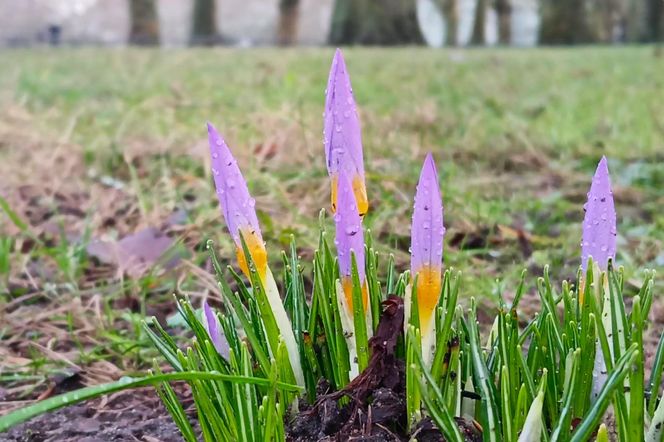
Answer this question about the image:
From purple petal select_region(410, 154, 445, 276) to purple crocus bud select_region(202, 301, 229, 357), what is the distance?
1.13 ft

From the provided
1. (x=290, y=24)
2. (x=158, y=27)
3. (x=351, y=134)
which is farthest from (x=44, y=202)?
(x=290, y=24)

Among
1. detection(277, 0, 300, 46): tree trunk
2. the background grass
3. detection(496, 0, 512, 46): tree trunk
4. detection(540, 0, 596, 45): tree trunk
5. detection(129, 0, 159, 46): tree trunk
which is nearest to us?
the background grass

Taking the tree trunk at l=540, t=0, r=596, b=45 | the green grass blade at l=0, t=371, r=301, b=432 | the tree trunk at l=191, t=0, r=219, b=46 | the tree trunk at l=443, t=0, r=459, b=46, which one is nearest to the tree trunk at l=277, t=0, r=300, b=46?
the tree trunk at l=191, t=0, r=219, b=46

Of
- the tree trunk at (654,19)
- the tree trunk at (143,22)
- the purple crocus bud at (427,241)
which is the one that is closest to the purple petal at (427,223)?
the purple crocus bud at (427,241)

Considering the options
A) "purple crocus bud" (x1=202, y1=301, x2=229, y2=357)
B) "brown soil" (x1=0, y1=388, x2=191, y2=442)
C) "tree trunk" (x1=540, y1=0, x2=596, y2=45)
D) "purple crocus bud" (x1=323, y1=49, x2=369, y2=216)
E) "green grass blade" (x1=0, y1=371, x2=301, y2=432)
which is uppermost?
"tree trunk" (x1=540, y1=0, x2=596, y2=45)

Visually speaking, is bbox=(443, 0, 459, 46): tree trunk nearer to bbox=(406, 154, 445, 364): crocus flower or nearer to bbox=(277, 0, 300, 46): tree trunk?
bbox=(277, 0, 300, 46): tree trunk

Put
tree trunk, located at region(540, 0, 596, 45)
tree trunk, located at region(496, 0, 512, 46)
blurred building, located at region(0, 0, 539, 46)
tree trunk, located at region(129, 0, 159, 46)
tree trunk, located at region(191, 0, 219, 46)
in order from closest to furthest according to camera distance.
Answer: tree trunk, located at region(129, 0, 159, 46)
tree trunk, located at region(191, 0, 219, 46)
tree trunk, located at region(540, 0, 596, 45)
tree trunk, located at region(496, 0, 512, 46)
blurred building, located at region(0, 0, 539, 46)

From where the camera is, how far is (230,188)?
1.16 m

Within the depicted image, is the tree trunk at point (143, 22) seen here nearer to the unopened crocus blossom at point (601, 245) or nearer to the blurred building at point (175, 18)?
the unopened crocus blossom at point (601, 245)

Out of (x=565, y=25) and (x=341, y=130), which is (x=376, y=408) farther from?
(x=565, y=25)

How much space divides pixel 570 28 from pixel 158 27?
11.4 m

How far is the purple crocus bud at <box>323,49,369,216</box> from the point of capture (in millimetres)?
1102

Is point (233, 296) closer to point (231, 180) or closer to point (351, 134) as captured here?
point (231, 180)

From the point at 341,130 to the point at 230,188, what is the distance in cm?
18
